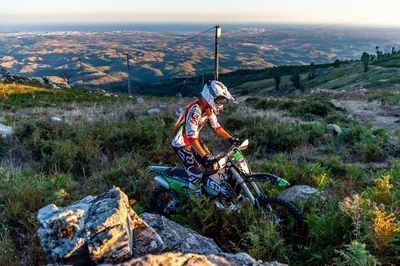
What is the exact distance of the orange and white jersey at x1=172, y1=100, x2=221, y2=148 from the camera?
5707mm

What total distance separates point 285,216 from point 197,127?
1.95 m

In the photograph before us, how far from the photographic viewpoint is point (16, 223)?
489 cm

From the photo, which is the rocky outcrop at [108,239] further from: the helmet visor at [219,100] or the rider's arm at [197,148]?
the helmet visor at [219,100]

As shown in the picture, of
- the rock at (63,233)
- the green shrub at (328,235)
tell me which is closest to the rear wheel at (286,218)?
the green shrub at (328,235)

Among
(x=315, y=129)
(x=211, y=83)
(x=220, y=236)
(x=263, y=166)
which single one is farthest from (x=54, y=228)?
(x=315, y=129)

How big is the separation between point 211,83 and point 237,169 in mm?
1429

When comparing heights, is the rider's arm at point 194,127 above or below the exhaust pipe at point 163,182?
above

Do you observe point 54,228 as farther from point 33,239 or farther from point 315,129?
point 315,129

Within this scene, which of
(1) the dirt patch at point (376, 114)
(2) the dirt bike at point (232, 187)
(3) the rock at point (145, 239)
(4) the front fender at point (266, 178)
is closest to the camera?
(3) the rock at point (145, 239)

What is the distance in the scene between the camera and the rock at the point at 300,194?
5.61m

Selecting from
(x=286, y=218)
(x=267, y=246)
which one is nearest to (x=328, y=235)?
(x=267, y=246)

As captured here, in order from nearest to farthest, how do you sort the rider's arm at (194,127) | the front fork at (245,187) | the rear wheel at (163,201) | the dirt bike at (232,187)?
1. the dirt bike at (232,187)
2. the front fork at (245,187)
3. the rider's arm at (194,127)
4. the rear wheel at (163,201)

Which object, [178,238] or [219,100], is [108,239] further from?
[219,100]

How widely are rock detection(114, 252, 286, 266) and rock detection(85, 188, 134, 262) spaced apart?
0.49m
